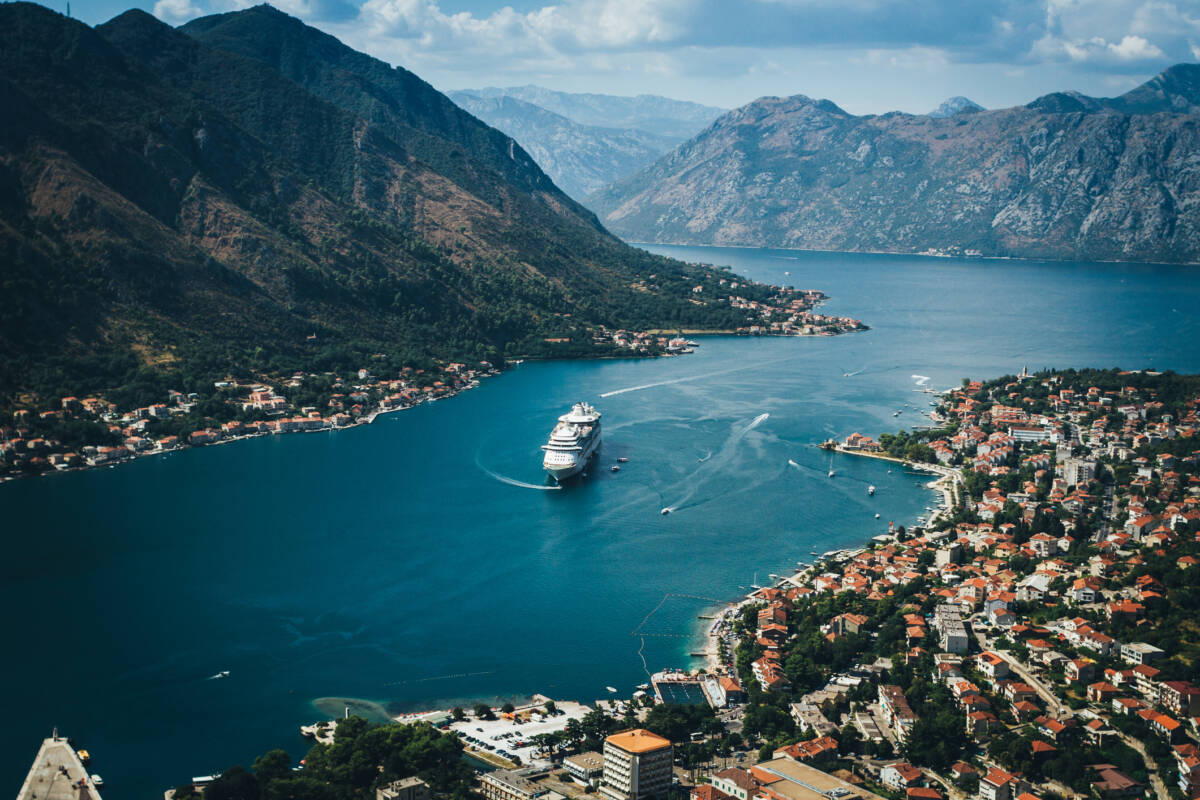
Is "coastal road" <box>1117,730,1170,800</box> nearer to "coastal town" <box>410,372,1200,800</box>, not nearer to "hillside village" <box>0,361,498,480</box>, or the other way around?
"coastal town" <box>410,372,1200,800</box>

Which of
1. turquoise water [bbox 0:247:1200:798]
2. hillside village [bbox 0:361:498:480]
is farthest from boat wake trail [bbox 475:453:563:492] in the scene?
hillside village [bbox 0:361:498:480]

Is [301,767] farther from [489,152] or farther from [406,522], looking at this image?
[489,152]

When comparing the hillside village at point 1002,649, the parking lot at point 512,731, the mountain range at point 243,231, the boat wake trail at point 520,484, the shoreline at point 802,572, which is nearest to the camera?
the hillside village at point 1002,649

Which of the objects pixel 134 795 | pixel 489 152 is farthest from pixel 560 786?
pixel 489 152

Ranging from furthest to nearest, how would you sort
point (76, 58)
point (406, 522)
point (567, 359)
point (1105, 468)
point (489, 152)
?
point (489, 152), point (567, 359), point (76, 58), point (1105, 468), point (406, 522)

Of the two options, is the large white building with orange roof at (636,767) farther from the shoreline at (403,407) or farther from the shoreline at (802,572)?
the shoreline at (403,407)

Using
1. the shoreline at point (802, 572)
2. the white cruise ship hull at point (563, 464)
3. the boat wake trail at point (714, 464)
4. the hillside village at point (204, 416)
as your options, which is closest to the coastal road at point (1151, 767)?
the shoreline at point (802, 572)
